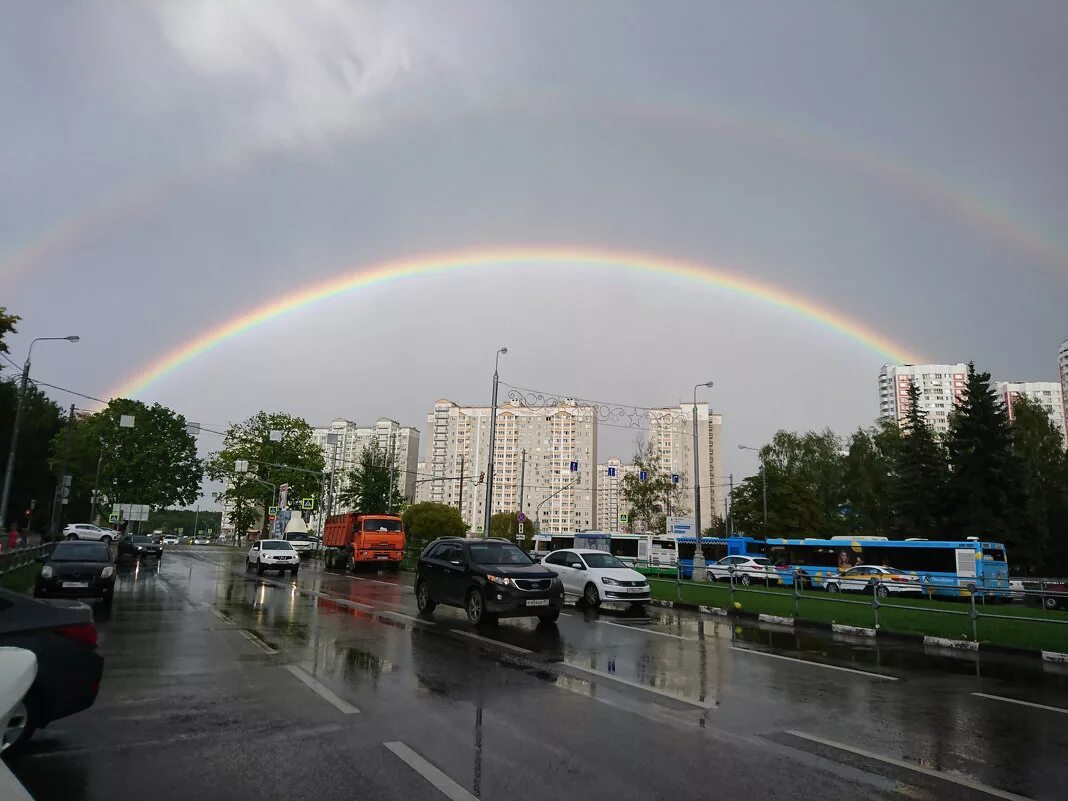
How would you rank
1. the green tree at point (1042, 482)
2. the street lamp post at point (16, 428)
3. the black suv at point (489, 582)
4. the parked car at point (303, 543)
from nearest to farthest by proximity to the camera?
the black suv at point (489, 582)
the street lamp post at point (16, 428)
the green tree at point (1042, 482)
the parked car at point (303, 543)

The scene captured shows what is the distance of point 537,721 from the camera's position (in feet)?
22.6

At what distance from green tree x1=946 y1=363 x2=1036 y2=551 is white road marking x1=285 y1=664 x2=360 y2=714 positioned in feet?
160

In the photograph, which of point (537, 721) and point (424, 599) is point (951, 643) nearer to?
point (537, 721)

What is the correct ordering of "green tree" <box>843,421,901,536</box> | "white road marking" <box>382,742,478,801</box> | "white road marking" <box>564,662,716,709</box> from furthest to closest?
"green tree" <box>843,421,901,536</box>
"white road marking" <box>564,662,716,709</box>
"white road marking" <box>382,742,478,801</box>

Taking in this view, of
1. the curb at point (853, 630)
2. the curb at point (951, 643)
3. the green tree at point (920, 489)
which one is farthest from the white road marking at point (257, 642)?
the green tree at point (920, 489)

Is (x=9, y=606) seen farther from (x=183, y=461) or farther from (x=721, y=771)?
(x=183, y=461)

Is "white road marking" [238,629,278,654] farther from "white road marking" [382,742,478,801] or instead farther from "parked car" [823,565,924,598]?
"parked car" [823,565,924,598]

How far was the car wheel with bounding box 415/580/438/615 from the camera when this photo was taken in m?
16.4

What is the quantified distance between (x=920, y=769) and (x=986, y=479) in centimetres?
4911

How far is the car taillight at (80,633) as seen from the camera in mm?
5988

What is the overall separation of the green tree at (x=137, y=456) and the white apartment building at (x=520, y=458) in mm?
28723

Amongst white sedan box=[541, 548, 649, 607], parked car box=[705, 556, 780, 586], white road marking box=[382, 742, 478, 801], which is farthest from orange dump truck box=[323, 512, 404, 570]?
white road marking box=[382, 742, 478, 801]

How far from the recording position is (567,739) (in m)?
6.27

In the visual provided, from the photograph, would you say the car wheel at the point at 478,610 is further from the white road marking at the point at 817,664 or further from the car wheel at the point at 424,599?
the white road marking at the point at 817,664
